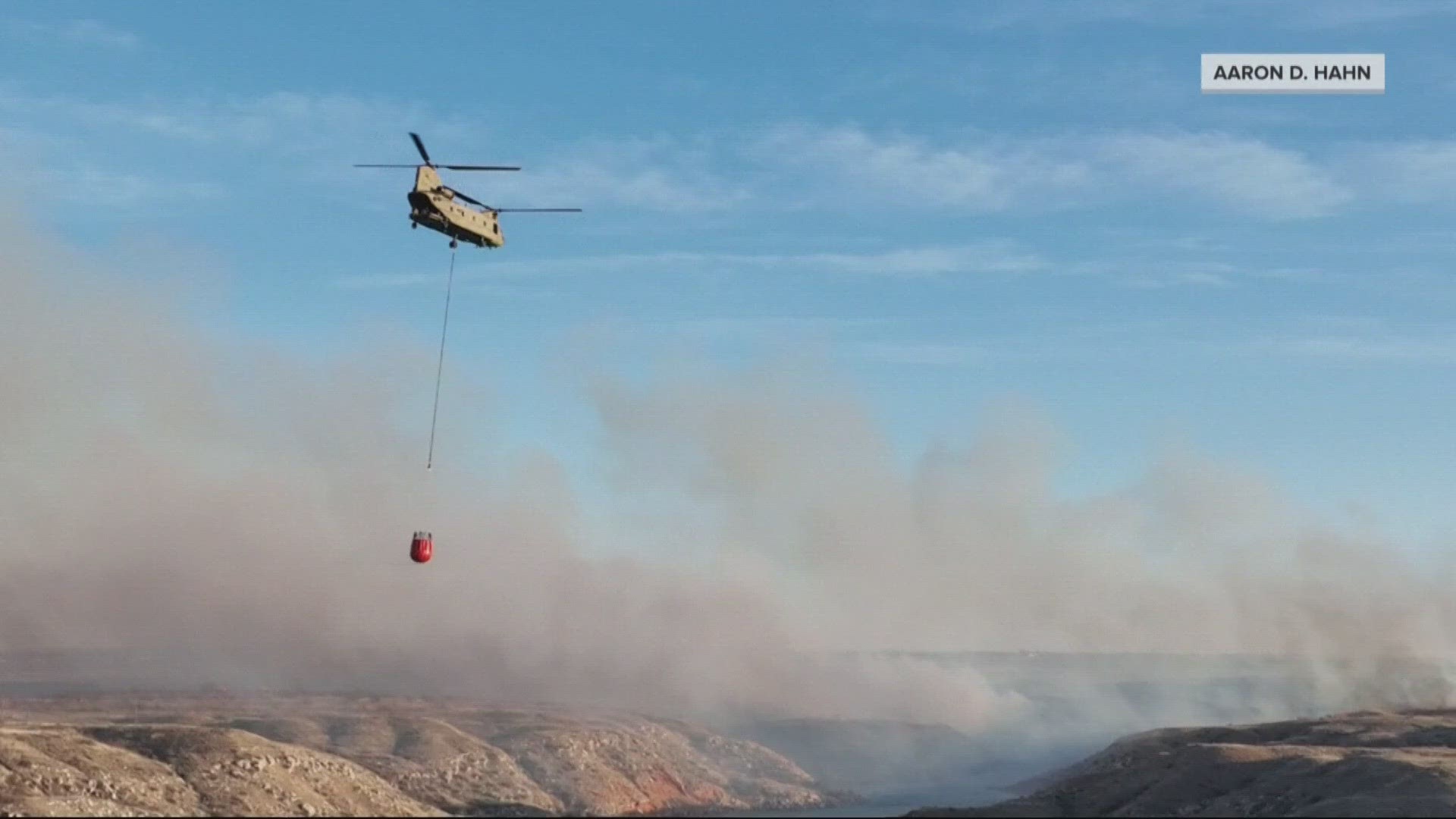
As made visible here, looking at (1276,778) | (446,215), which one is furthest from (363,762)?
(1276,778)

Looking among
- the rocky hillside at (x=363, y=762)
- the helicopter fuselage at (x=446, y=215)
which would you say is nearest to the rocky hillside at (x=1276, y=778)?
the rocky hillside at (x=363, y=762)

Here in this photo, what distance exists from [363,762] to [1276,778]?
67.0 metres

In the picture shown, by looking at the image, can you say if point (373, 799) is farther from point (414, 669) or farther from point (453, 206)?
point (414, 669)

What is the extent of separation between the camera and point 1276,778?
306 feet

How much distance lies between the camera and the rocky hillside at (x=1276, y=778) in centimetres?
8350

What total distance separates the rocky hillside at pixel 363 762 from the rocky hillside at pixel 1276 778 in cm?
2677

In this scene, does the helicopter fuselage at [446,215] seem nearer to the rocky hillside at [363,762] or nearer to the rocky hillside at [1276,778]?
the rocky hillside at [363,762]

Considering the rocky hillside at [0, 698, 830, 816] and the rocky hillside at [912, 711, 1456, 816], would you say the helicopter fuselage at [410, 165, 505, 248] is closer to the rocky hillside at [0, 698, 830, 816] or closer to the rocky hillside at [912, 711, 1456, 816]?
the rocky hillside at [0, 698, 830, 816]

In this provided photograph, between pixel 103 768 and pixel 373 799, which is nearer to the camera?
pixel 103 768

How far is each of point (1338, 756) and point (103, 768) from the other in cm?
8546

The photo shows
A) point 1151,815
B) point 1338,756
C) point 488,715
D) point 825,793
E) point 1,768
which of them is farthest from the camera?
point 488,715

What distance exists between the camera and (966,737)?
181m

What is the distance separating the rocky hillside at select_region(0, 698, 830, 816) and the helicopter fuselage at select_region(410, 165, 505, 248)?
120ft

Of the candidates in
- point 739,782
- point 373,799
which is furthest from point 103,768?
point 739,782
